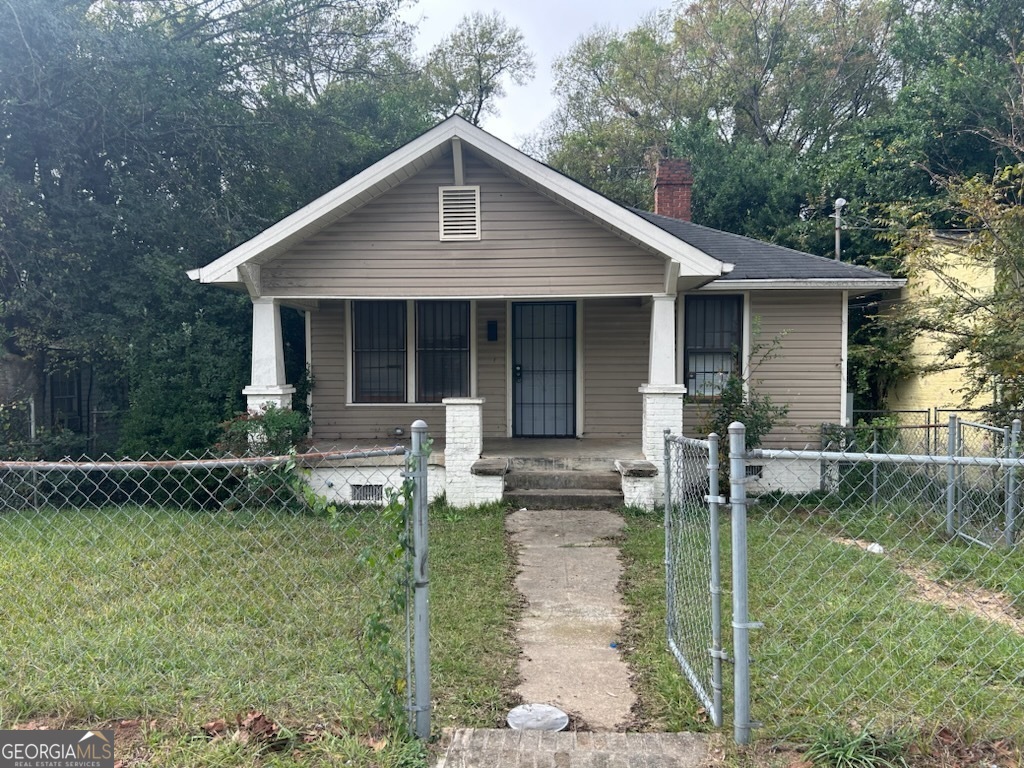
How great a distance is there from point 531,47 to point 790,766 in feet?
91.4

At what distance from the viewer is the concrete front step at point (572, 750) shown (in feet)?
9.18

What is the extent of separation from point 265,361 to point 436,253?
2.52 meters

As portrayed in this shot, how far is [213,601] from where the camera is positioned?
473 centimetres

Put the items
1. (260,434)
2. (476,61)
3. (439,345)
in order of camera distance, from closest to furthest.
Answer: (260,434) < (439,345) < (476,61)

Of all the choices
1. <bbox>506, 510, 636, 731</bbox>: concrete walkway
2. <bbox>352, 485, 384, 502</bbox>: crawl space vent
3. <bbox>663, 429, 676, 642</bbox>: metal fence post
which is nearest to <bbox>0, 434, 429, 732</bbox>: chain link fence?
<bbox>506, 510, 636, 731</bbox>: concrete walkway

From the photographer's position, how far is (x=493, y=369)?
1012 cm

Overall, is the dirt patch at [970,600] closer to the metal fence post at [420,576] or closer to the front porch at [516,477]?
the front porch at [516,477]

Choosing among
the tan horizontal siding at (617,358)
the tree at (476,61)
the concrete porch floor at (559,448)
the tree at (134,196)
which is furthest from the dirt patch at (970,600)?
the tree at (476,61)

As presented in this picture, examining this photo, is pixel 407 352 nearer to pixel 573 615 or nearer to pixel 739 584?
pixel 573 615

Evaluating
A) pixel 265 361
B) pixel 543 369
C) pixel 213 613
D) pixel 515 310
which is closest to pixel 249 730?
pixel 213 613

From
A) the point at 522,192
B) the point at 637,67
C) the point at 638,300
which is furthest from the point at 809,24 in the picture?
the point at 522,192

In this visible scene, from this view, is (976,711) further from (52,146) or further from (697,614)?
(52,146)

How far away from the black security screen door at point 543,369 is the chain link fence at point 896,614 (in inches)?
140

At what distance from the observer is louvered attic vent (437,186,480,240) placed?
26.1 feet
